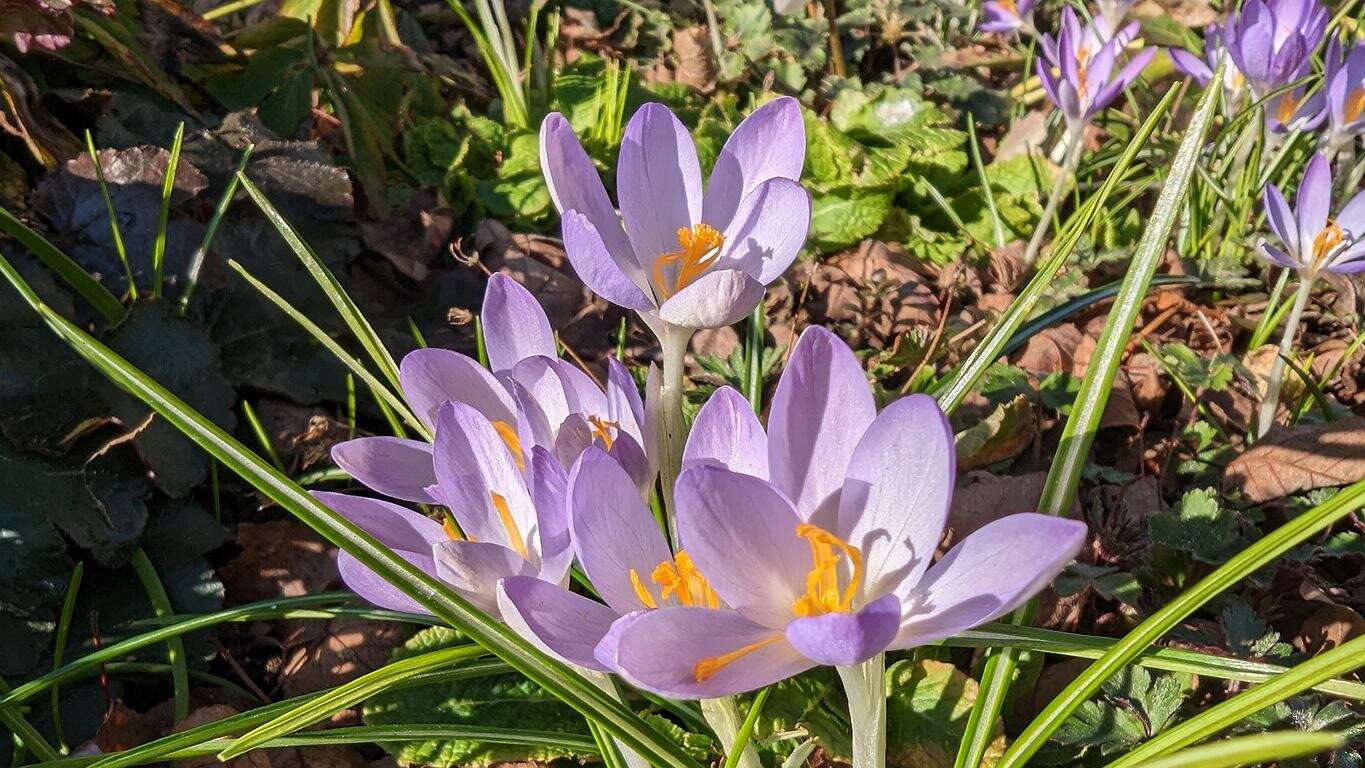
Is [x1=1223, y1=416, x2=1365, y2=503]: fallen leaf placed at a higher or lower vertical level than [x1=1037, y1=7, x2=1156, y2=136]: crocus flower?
lower

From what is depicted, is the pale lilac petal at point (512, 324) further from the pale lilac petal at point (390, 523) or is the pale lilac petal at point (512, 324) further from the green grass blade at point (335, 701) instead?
the green grass blade at point (335, 701)

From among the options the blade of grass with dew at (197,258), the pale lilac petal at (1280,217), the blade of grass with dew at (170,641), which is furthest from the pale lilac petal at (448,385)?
the pale lilac petal at (1280,217)

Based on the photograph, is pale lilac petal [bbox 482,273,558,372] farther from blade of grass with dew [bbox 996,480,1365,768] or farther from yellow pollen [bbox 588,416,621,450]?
blade of grass with dew [bbox 996,480,1365,768]

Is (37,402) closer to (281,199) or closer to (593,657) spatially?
(281,199)

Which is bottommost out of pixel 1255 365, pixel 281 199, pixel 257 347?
pixel 1255 365

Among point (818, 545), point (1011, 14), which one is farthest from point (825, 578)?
point (1011, 14)

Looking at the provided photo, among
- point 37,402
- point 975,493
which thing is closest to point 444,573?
point 975,493

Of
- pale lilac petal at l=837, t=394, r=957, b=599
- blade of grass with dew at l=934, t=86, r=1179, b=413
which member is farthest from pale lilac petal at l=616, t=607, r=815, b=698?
blade of grass with dew at l=934, t=86, r=1179, b=413
